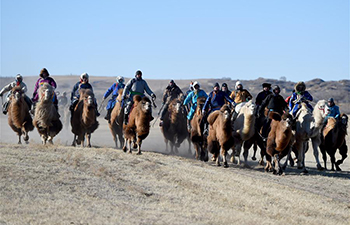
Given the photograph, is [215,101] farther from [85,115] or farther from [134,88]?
[85,115]

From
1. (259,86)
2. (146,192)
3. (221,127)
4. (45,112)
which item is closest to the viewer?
(146,192)

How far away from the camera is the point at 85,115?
69.4 feet

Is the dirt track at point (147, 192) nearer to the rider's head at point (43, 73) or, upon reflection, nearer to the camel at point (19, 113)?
the camel at point (19, 113)

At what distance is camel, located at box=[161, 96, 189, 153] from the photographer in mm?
24312

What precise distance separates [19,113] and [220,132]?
6982 millimetres

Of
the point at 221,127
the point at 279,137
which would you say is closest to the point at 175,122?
the point at 221,127

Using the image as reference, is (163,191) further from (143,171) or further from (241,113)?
(241,113)

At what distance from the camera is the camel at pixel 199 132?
832 inches

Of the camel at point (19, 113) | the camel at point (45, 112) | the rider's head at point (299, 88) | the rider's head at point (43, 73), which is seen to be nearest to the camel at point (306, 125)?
the rider's head at point (299, 88)

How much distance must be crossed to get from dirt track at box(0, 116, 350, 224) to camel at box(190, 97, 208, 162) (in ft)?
7.20

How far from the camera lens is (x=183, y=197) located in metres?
13.5

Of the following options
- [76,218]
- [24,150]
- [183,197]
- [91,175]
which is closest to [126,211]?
[76,218]

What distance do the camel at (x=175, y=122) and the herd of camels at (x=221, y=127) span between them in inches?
86.8

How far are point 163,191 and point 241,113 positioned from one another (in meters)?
6.66
